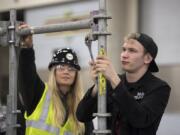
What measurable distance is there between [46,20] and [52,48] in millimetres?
382

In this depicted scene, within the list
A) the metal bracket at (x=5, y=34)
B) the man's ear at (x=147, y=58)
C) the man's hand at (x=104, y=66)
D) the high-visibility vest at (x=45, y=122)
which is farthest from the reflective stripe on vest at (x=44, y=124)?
the man's hand at (x=104, y=66)

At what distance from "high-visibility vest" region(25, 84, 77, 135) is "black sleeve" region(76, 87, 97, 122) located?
50cm

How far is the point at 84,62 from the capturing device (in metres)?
5.55

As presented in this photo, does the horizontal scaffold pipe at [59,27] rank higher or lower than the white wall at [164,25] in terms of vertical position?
lower

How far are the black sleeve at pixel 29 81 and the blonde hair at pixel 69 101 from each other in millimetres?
102

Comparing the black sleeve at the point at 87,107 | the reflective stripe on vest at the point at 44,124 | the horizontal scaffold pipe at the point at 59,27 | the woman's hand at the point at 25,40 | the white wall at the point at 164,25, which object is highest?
the white wall at the point at 164,25

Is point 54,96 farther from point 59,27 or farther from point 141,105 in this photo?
point 141,105

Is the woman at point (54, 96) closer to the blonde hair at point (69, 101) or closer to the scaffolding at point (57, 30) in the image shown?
the blonde hair at point (69, 101)

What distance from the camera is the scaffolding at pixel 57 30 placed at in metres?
2.19

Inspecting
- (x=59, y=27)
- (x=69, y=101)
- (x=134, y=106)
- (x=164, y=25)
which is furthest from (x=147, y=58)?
(x=164, y=25)

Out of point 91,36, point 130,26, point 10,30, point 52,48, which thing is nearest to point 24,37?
point 10,30

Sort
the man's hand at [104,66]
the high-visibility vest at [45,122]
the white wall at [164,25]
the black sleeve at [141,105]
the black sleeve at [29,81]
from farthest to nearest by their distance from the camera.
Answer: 1. the white wall at [164,25]
2. the high-visibility vest at [45,122]
3. the black sleeve at [29,81]
4. the black sleeve at [141,105]
5. the man's hand at [104,66]

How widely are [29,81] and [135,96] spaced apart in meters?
0.85

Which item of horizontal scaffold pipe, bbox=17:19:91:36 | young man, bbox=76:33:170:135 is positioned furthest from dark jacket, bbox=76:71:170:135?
horizontal scaffold pipe, bbox=17:19:91:36
